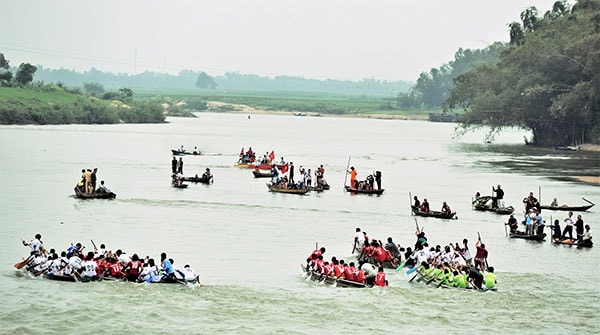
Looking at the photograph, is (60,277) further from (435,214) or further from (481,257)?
(435,214)

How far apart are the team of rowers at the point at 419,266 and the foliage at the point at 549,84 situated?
66.4 metres

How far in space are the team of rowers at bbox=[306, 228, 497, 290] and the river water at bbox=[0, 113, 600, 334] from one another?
2.20ft

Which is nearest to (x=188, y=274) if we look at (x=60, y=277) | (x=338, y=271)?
(x=60, y=277)

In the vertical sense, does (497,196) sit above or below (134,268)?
above

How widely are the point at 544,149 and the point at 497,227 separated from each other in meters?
68.5

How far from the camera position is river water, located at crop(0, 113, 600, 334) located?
3203cm

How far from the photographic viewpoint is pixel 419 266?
37.5m

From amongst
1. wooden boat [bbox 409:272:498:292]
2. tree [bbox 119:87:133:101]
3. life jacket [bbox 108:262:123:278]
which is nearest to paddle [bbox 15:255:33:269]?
life jacket [bbox 108:262:123:278]

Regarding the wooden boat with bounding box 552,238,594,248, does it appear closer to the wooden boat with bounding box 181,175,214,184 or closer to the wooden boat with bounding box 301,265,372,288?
the wooden boat with bounding box 301,265,372,288

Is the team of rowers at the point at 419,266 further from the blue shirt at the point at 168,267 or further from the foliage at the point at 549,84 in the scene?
the foliage at the point at 549,84

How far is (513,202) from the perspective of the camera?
6469cm

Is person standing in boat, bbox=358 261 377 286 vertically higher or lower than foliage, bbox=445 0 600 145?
lower

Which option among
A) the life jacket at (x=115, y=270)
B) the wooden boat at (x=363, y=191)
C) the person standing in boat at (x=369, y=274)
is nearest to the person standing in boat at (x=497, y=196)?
the wooden boat at (x=363, y=191)

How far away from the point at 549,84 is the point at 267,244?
77169mm
